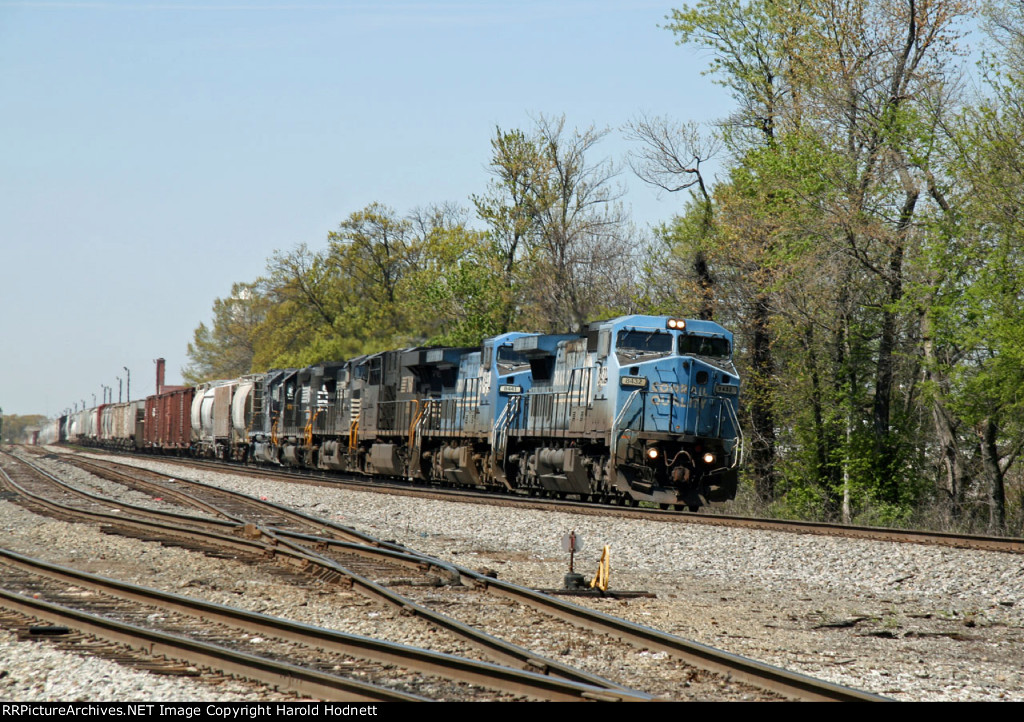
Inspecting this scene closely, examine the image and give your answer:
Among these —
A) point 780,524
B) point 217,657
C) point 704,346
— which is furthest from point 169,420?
point 217,657

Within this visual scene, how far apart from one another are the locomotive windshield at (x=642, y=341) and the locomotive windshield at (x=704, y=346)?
0.30m

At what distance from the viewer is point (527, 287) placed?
4009cm

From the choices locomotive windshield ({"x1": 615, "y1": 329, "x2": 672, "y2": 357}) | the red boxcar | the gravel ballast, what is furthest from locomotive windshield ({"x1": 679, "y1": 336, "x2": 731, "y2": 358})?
the red boxcar

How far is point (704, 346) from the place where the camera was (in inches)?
732

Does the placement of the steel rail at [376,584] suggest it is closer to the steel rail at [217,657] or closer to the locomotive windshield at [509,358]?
the steel rail at [217,657]

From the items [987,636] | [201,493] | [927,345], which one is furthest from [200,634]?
[927,345]

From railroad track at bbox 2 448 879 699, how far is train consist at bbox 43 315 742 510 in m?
7.44

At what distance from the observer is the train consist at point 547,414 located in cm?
1791

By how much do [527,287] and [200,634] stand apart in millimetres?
33306

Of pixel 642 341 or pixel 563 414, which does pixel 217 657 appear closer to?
pixel 642 341

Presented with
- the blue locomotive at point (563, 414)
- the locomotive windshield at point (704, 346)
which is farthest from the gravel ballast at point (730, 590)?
the locomotive windshield at point (704, 346)

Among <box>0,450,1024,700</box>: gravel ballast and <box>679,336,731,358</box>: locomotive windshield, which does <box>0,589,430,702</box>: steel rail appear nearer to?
<box>0,450,1024,700</box>: gravel ballast

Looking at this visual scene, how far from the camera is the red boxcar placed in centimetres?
4953

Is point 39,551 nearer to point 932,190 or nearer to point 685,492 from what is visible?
point 685,492
